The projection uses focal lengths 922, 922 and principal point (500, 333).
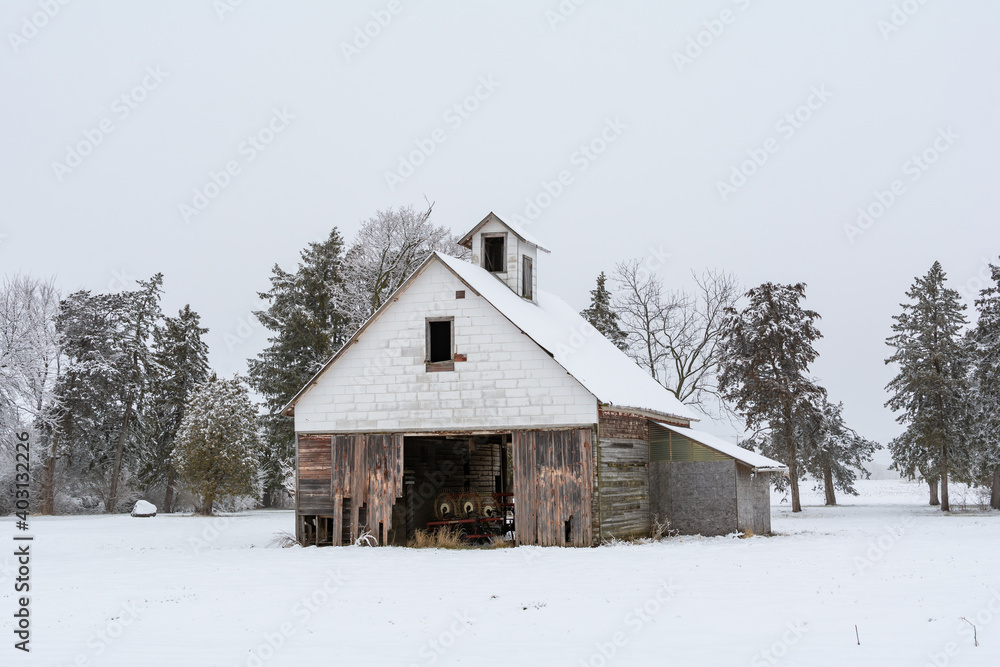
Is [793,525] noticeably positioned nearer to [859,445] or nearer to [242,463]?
[859,445]

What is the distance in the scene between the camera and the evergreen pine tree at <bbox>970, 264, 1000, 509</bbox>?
1439 inches

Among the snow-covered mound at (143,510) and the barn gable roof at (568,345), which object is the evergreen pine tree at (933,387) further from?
the snow-covered mound at (143,510)

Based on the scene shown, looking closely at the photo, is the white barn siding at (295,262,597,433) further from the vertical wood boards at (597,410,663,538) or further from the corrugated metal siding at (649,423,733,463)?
the corrugated metal siding at (649,423,733,463)

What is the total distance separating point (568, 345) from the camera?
25281 mm

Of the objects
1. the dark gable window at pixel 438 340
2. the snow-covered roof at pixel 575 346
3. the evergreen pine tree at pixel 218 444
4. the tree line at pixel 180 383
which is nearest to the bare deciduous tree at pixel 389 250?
the tree line at pixel 180 383

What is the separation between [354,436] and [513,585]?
9016mm

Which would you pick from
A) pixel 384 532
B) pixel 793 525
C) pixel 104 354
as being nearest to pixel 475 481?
pixel 384 532

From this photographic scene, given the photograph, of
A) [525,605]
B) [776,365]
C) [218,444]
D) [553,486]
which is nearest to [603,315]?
[776,365]

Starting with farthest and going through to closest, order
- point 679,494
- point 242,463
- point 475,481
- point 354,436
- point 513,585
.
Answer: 1. point 242,463
2. point 475,481
3. point 679,494
4. point 354,436
5. point 513,585

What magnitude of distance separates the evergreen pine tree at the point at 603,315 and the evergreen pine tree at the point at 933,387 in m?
13.9

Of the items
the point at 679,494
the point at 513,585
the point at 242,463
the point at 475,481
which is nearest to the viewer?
the point at 513,585

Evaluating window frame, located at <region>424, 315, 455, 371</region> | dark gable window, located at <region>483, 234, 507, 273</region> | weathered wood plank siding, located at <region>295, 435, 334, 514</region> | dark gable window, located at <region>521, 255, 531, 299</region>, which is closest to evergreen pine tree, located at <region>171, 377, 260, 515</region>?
weathered wood plank siding, located at <region>295, 435, 334, 514</region>

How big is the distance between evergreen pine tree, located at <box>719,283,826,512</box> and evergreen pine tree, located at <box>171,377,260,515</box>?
21.5 metres

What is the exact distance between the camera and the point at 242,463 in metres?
40.6
